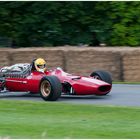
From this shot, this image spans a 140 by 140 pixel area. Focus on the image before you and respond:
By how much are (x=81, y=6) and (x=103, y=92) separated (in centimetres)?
1098

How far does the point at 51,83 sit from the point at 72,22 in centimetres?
1184

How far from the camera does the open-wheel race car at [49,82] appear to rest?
1408cm

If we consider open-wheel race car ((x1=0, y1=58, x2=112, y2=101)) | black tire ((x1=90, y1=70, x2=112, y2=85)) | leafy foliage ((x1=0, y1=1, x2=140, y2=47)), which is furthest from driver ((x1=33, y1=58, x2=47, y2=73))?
leafy foliage ((x1=0, y1=1, x2=140, y2=47))

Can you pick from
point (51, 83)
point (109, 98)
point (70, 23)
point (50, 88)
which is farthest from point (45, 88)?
point (70, 23)

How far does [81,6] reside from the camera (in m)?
25.0

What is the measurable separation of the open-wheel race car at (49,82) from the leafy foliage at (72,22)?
9230mm

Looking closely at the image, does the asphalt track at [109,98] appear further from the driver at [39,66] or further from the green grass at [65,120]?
the green grass at [65,120]

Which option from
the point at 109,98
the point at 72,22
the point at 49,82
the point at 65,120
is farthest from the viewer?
the point at 72,22

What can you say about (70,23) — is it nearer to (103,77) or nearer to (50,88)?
(103,77)

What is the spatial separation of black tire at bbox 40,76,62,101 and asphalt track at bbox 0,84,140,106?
228mm

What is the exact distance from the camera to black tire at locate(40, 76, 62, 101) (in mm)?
13867

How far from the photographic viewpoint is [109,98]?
14.5m

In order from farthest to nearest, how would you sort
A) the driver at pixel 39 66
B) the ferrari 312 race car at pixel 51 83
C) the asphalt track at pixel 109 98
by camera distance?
the driver at pixel 39 66, the ferrari 312 race car at pixel 51 83, the asphalt track at pixel 109 98

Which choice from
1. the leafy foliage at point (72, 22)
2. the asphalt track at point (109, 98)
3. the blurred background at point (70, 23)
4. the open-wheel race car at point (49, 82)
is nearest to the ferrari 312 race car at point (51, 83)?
the open-wheel race car at point (49, 82)
